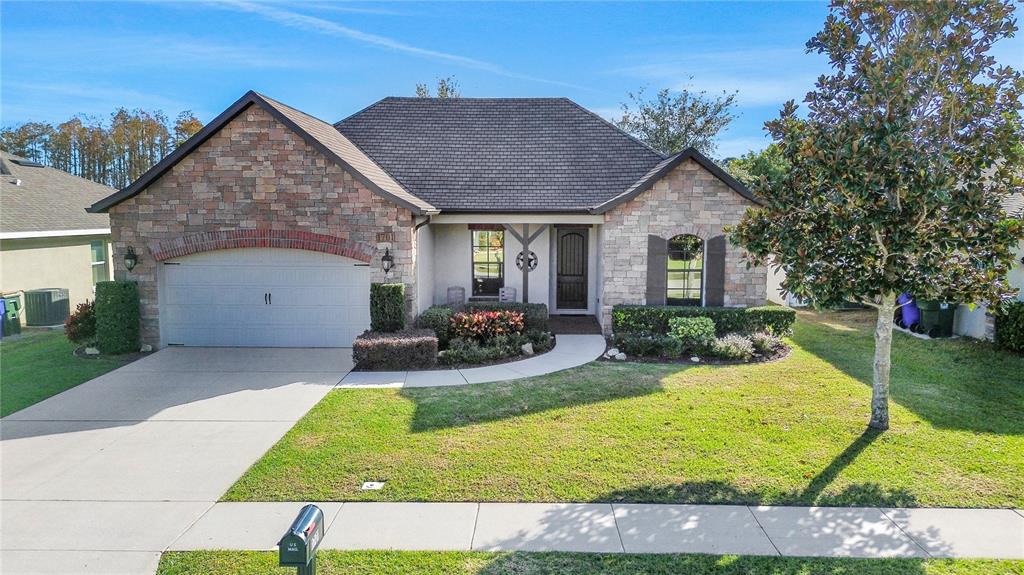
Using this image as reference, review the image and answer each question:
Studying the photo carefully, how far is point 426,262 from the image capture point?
1448 cm

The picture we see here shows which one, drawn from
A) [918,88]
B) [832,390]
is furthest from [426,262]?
[918,88]

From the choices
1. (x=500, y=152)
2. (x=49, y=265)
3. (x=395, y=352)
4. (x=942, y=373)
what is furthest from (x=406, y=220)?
(x=49, y=265)

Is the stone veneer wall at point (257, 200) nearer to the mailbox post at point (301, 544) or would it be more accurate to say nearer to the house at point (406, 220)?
the house at point (406, 220)

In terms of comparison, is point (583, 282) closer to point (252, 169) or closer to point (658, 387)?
point (658, 387)

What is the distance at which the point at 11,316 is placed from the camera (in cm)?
1432

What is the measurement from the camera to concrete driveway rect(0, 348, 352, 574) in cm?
523

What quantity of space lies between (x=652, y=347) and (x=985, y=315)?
7773 mm

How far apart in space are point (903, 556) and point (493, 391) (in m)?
5.91

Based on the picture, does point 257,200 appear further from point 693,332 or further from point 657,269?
point 693,332

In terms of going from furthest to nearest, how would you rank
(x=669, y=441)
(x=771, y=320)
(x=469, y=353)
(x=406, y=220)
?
(x=771, y=320) → (x=406, y=220) → (x=469, y=353) → (x=669, y=441)

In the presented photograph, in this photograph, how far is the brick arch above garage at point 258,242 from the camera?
39.5 ft

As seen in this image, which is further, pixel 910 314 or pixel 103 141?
pixel 103 141

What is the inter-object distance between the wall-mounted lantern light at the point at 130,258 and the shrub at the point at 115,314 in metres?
0.35

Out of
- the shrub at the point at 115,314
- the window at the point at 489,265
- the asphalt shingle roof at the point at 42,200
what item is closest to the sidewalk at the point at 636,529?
the shrub at the point at 115,314
